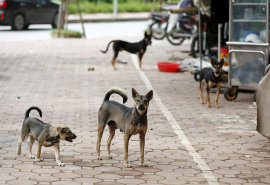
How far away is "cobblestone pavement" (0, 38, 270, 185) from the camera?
4.91 meters

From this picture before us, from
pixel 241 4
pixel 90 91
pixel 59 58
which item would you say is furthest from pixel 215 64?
pixel 59 58

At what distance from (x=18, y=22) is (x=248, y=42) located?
1508 centimetres

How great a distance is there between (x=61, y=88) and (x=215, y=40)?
608cm

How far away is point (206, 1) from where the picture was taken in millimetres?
11820

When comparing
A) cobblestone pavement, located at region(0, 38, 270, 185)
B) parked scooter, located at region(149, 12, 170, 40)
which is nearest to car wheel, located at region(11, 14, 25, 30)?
parked scooter, located at region(149, 12, 170, 40)

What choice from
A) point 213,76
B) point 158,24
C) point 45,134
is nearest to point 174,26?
point 158,24

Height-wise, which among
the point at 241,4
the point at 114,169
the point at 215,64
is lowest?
the point at 114,169

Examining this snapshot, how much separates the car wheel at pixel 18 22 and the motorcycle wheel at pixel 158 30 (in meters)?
6.42

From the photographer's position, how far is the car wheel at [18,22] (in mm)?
21211

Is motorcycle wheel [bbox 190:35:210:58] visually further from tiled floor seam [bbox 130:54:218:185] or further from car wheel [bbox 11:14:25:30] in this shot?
car wheel [bbox 11:14:25:30]

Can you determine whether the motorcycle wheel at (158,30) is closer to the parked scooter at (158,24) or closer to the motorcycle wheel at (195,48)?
the parked scooter at (158,24)

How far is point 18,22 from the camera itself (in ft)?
70.4

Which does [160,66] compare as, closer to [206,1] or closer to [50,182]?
[206,1]

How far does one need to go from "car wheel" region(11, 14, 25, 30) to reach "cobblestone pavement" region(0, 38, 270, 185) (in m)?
8.03
